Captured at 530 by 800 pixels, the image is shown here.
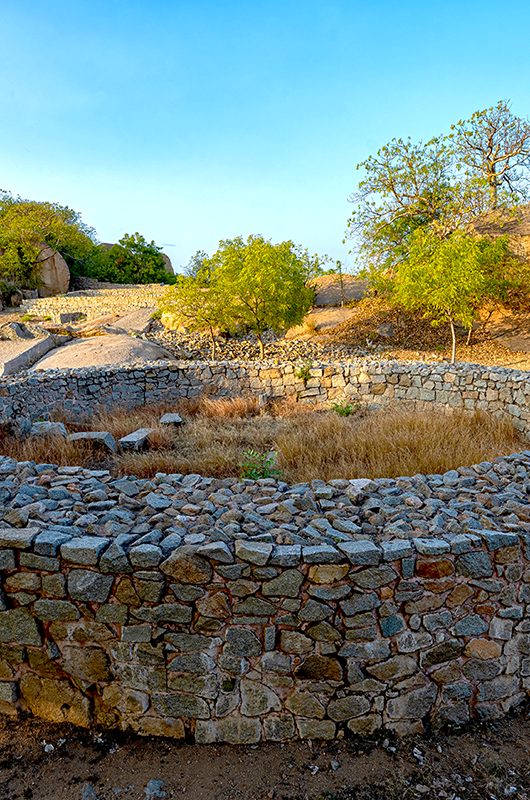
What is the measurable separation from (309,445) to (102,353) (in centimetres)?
1157

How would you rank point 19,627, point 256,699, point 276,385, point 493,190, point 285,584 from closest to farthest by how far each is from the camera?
point 285,584 → point 256,699 → point 19,627 → point 276,385 → point 493,190

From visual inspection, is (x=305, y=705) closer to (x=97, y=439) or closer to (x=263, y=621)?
(x=263, y=621)

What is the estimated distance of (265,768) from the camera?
317cm

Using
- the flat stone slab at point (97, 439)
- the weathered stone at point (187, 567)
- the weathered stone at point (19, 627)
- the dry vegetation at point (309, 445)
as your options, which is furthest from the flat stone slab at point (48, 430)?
the weathered stone at point (187, 567)

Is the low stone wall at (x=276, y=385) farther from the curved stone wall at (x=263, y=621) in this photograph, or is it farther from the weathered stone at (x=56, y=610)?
the weathered stone at (x=56, y=610)

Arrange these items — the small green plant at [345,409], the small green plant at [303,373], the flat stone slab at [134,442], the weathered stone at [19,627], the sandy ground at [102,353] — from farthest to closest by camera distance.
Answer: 1. the sandy ground at [102,353]
2. the small green plant at [303,373]
3. the small green plant at [345,409]
4. the flat stone slab at [134,442]
5. the weathered stone at [19,627]

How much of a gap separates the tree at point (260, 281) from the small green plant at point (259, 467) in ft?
37.1

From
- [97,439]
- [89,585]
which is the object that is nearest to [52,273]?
[97,439]

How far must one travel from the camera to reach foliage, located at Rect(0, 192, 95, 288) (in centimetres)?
3403

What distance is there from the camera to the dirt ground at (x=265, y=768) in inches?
118

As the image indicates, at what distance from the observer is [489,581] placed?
11.1 feet

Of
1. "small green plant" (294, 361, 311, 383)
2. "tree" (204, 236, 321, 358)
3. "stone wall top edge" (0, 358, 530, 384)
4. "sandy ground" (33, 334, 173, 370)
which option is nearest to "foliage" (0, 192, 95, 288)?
"sandy ground" (33, 334, 173, 370)

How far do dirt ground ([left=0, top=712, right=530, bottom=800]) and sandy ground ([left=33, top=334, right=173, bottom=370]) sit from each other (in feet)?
40.4

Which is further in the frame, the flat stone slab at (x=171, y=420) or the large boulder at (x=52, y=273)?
the large boulder at (x=52, y=273)
